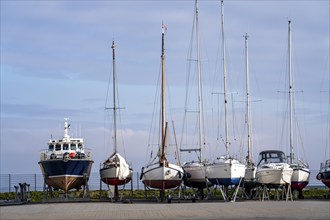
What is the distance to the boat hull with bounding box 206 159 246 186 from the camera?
40.3 metres

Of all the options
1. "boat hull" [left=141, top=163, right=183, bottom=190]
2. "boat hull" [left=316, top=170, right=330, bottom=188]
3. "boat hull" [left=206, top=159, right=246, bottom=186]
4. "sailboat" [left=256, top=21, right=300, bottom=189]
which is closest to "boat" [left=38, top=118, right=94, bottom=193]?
"boat hull" [left=141, top=163, right=183, bottom=190]

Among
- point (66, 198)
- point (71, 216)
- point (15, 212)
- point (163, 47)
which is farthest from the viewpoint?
point (163, 47)

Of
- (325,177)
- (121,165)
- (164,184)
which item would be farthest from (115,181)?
(325,177)

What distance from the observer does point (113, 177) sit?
42.5 m

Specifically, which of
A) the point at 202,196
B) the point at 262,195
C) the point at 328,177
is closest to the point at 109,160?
the point at 202,196

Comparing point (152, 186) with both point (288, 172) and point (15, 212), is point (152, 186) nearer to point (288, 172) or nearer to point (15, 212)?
point (288, 172)

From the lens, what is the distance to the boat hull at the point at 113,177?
42.4 m

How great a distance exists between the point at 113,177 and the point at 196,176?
5121mm

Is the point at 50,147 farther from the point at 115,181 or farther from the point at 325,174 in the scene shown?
the point at 325,174

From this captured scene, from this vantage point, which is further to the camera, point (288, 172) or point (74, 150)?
point (74, 150)

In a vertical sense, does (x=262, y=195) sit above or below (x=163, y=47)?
below

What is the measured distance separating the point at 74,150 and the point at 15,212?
1654cm

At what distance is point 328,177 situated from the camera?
41.8 m

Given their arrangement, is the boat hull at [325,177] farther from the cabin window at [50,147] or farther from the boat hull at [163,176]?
the cabin window at [50,147]
